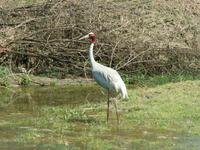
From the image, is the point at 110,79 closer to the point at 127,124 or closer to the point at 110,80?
the point at 110,80

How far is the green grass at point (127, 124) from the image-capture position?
952cm

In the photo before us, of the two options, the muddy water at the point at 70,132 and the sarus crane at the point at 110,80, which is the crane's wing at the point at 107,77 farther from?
the muddy water at the point at 70,132

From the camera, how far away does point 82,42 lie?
54.0ft

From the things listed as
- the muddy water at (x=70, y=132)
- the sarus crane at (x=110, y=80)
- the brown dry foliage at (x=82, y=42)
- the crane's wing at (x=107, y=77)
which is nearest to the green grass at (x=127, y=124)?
the muddy water at (x=70, y=132)

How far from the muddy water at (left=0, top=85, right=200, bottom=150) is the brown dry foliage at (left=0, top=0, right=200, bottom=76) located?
2368 mm

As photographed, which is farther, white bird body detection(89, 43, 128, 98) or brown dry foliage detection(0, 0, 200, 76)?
brown dry foliage detection(0, 0, 200, 76)

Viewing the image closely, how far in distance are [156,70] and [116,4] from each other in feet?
7.24

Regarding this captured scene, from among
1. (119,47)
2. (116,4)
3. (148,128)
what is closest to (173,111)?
(148,128)

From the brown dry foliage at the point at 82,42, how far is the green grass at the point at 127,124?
2.82 metres

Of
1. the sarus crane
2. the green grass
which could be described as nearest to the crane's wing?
the sarus crane

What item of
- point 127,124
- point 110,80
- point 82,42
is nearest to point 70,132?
point 127,124

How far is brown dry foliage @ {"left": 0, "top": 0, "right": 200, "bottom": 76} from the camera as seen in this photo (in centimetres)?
1642

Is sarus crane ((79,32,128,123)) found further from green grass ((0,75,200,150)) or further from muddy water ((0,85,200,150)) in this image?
muddy water ((0,85,200,150))

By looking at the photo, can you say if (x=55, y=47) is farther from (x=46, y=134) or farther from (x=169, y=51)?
(x=46, y=134)
